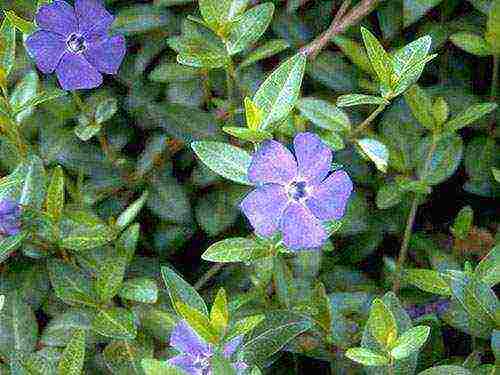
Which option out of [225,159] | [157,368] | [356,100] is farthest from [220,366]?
[356,100]

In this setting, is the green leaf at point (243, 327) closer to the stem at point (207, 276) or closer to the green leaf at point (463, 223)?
the stem at point (207, 276)

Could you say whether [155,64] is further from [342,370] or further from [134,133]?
[342,370]

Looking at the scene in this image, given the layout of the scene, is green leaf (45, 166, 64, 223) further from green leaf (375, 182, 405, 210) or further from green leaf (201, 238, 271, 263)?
green leaf (375, 182, 405, 210)

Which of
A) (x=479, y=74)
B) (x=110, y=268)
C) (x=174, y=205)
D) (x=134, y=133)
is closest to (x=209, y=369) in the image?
(x=110, y=268)

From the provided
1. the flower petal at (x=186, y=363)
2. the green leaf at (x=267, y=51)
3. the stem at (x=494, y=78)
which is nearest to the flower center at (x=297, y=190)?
the flower petal at (x=186, y=363)

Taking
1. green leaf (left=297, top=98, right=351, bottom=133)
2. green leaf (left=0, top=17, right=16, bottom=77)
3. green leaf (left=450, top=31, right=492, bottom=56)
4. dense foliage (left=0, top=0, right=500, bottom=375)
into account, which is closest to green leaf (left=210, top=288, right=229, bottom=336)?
dense foliage (left=0, top=0, right=500, bottom=375)
